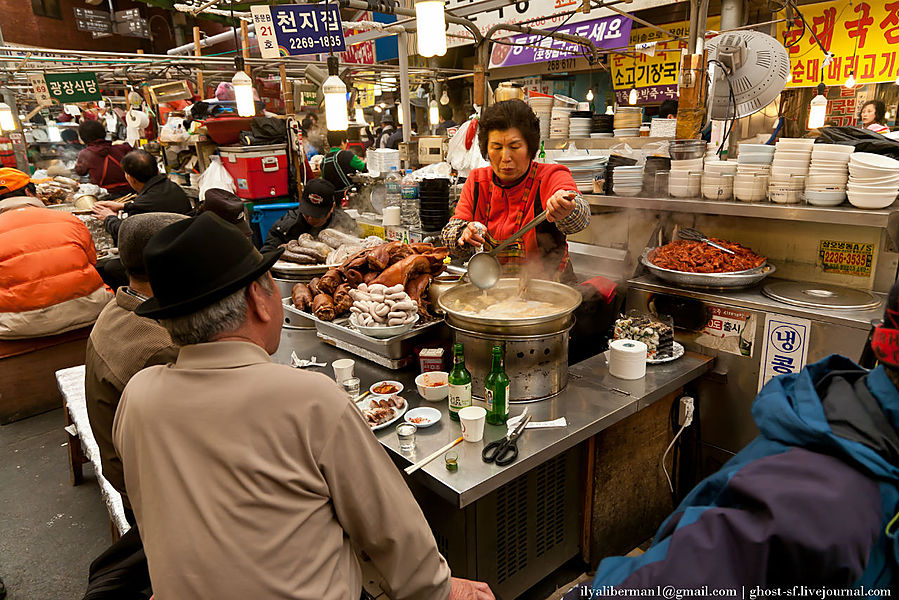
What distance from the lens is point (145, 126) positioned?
8766 mm

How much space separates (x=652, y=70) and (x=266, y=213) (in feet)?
21.1

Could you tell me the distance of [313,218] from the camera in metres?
5.09

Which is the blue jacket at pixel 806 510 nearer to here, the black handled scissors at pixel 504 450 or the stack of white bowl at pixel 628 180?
the black handled scissors at pixel 504 450

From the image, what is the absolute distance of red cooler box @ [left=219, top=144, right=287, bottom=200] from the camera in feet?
21.1

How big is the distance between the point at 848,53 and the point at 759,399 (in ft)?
28.5

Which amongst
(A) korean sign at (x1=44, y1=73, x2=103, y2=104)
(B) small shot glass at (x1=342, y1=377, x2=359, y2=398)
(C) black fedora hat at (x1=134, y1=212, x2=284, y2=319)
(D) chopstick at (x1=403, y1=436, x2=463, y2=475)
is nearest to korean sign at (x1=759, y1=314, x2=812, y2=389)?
(D) chopstick at (x1=403, y1=436, x2=463, y2=475)

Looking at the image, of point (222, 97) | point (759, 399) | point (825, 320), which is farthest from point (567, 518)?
point (222, 97)

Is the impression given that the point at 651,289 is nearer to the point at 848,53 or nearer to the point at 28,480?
the point at 28,480

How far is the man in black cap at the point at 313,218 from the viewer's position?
500 centimetres

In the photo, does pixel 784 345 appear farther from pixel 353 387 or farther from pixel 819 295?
pixel 353 387

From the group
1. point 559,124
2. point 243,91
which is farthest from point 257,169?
point 559,124

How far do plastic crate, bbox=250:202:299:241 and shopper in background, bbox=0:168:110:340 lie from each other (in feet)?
7.20

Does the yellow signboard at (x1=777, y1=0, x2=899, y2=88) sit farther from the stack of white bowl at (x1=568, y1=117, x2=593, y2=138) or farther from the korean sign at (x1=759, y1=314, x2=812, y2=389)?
the korean sign at (x1=759, y1=314, x2=812, y2=389)

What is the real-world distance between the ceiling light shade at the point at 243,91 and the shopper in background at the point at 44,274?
201 cm
